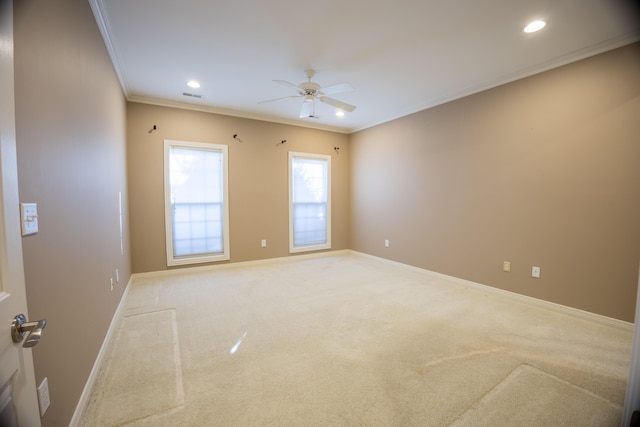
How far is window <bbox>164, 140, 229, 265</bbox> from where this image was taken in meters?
4.23

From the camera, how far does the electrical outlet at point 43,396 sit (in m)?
1.09

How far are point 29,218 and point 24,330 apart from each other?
577mm

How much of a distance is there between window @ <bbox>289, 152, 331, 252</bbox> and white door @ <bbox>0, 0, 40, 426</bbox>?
14.7ft

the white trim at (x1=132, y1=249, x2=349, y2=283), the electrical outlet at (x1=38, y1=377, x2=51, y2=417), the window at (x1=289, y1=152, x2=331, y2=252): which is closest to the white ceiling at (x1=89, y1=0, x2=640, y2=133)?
the window at (x1=289, y1=152, x2=331, y2=252)

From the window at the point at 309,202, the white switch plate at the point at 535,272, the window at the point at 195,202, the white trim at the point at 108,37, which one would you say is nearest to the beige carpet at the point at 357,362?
the white switch plate at the point at 535,272

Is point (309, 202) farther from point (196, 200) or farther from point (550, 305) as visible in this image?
point (550, 305)

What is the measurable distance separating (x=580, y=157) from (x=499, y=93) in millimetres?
1196

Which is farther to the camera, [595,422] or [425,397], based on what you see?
[425,397]

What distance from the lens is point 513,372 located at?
1.90m

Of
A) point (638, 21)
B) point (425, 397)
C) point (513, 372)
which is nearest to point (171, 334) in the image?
point (425, 397)

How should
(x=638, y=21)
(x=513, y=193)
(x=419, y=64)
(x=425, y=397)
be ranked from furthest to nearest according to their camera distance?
1. (x=513, y=193)
2. (x=419, y=64)
3. (x=638, y=21)
4. (x=425, y=397)

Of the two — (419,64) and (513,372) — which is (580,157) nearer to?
(419,64)

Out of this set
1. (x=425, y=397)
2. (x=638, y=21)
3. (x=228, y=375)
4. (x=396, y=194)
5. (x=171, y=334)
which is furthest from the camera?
(x=396, y=194)

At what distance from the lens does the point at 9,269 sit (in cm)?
72
